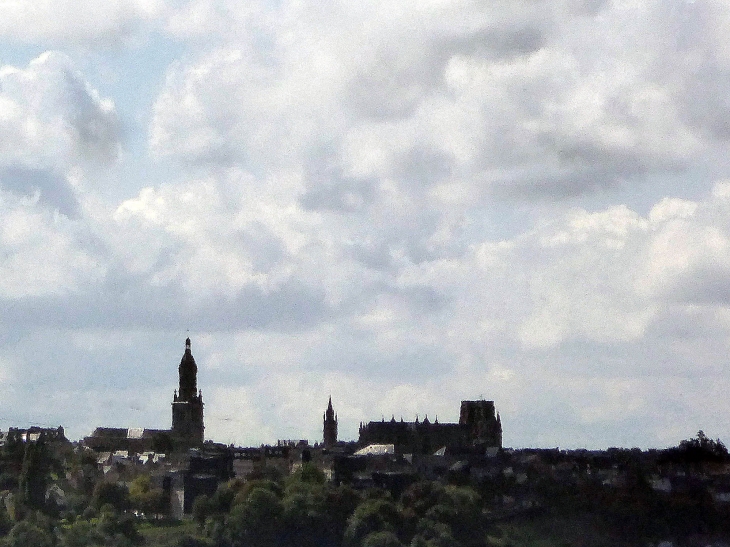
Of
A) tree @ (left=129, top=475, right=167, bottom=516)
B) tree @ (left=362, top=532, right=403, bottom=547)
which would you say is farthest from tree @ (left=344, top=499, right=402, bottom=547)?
tree @ (left=129, top=475, right=167, bottom=516)

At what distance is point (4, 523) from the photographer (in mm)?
116188

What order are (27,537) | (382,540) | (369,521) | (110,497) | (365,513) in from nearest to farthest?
1. (382,540)
2. (27,537)
3. (369,521)
4. (365,513)
5. (110,497)

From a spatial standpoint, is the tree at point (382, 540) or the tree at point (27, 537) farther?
the tree at point (27, 537)

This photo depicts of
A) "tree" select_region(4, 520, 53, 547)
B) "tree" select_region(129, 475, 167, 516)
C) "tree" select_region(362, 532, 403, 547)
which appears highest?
"tree" select_region(129, 475, 167, 516)

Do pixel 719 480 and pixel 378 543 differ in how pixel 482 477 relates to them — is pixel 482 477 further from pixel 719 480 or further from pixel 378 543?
pixel 378 543

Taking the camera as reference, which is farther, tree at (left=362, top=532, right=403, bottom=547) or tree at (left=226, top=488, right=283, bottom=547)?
tree at (left=226, top=488, right=283, bottom=547)

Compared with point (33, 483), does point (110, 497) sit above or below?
below

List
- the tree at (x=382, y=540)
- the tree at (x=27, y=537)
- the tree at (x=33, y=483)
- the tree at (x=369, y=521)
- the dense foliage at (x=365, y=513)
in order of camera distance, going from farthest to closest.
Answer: the tree at (x=33, y=483) → the dense foliage at (x=365, y=513) → the tree at (x=369, y=521) → the tree at (x=27, y=537) → the tree at (x=382, y=540)

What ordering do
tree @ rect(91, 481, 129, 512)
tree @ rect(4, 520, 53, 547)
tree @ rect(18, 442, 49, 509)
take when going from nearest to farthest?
tree @ rect(4, 520, 53, 547), tree @ rect(18, 442, 49, 509), tree @ rect(91, 481, 129, 512)

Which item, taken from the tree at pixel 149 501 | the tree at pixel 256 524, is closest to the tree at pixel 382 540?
the tree at pixel 256 524

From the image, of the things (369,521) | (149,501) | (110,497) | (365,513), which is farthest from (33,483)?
(369,521)

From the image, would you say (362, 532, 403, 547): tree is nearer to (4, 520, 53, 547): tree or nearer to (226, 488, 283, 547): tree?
(226, 488, 283, 547): tree

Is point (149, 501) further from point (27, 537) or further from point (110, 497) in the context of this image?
point (27, 537)

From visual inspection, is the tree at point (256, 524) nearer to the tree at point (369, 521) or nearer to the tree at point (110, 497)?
the tree at point (369, 521)
